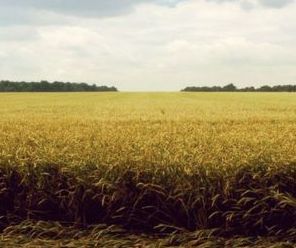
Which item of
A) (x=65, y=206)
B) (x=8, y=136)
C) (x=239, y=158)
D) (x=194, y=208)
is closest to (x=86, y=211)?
(x=65, y=206)

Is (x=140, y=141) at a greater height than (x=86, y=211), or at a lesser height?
greater

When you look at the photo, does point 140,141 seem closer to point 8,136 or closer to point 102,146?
point 102,146

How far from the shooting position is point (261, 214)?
4.40m

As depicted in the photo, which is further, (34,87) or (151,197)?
(34,87)

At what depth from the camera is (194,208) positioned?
448cm

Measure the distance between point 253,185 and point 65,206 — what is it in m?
1.61

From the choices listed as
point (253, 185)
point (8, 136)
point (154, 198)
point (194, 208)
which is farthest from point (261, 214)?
point (8, 136)

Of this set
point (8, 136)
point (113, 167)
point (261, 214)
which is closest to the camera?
point (261, 214)

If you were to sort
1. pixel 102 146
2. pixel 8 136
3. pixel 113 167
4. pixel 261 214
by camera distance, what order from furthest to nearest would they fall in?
pixel 8 136
pixel 102 146
pixel 113 167
pixel 261 214

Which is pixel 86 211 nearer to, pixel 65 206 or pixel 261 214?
pixel 65 206

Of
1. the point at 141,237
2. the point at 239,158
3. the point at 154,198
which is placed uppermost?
the point at 239,158

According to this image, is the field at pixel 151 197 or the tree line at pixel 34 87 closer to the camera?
the field at pixel 151 197

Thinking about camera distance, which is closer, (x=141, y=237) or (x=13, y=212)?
(x=141, y=237)

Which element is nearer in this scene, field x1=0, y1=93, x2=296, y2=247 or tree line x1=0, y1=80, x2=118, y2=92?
field x1=0, y1=93, x2=296, y2=247
